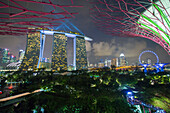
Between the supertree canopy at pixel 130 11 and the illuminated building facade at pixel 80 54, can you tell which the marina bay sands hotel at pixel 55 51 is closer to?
the illuminated building facade at pixel 80 54

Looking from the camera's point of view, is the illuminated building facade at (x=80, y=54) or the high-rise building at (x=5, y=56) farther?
the illuminated building facade at (x=80, y=54)

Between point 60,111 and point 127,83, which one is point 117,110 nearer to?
point 60,111

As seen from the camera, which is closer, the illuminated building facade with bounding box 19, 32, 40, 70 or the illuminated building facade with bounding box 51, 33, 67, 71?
the illuminated building facade with bounding box 19, 32, 40, 70

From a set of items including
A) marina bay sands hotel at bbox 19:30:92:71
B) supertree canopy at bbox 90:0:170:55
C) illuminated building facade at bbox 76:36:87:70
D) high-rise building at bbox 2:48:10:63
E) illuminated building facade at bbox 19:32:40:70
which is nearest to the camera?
supertree canopy at bbox 90:0:170:55

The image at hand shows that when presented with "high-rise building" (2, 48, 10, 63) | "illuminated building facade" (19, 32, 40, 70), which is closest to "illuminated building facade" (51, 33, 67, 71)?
"illuminated building facade" (19, 32, 40, 70)

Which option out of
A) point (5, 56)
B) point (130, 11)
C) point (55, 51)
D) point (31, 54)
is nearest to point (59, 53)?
point (55, 51)

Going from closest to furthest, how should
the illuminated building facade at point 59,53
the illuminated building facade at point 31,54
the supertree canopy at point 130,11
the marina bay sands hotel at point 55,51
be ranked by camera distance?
the supertree canopy at point 130,11 → the illuminated building facade at point 31,54 → the marina bay sands hotel at point 55,51 → the illuminated building facade at point 59,53

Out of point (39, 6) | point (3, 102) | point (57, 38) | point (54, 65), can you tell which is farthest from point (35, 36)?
point (3, 102)

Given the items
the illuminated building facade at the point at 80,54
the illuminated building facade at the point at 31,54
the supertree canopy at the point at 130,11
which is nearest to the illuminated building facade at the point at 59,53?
the illuminated building facade at the point at 80,54

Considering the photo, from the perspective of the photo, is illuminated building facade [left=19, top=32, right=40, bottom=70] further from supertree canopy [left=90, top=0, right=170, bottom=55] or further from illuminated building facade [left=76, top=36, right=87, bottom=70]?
supertree canopy [left=90, top=0, right=170, bottom=55]

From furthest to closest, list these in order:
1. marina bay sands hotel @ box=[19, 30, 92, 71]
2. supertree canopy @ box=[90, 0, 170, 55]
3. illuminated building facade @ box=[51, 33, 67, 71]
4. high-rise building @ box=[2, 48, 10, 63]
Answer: illuminated building facade @ box=[51, 33, 67, 71]
marina bay sands hotel @ box=[19, 30, 92, 71]
high-rise building @ box=[2, 48, 10, 63]
supertree canopy @ box=[90, 0, 170, 55]

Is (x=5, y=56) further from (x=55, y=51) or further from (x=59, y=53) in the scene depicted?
(x=59, y=53)
